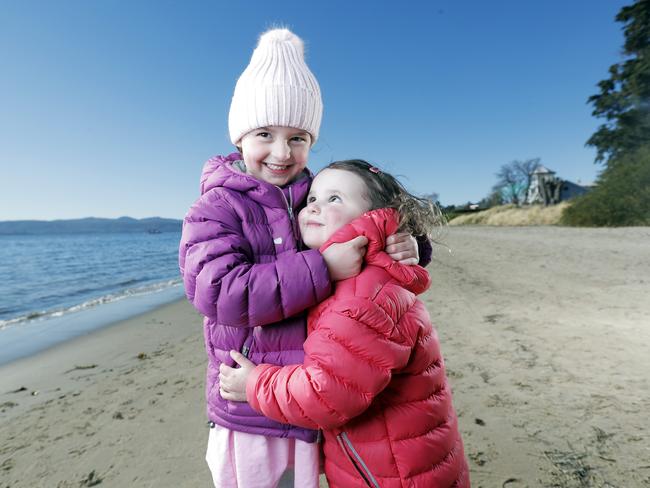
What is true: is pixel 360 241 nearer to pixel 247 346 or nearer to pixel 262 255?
pixel 262 255

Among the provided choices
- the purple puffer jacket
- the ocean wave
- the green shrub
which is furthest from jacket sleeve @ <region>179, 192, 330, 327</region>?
the green shrub

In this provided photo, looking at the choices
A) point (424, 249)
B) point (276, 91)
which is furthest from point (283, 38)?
point (424, 249)

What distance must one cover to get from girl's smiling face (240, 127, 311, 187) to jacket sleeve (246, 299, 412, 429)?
0.66 m

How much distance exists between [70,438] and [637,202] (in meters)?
22.7

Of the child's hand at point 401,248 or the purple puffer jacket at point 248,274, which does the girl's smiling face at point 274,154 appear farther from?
the child's hand at point 401,248

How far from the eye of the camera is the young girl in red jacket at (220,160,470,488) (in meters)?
1.22

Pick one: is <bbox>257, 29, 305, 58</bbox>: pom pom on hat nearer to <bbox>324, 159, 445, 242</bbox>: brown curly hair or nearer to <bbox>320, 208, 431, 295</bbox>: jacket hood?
<bbox>324, 159, 445, 242</bbox>: brown curly hair

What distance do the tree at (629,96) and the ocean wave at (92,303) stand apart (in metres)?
26.5

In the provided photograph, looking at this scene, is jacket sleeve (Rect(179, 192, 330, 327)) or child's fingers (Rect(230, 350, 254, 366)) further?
child's fingers (Rect(230, 350, 254, 366))

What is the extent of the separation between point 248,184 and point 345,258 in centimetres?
48

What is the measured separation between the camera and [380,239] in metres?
1.40

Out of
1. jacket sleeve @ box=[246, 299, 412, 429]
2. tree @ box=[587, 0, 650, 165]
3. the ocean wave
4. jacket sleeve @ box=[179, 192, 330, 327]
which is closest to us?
jacket sleeve @ box=[246, 299, 412, 429]

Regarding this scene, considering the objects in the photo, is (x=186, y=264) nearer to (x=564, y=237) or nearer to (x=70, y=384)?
(x=70, y=384)

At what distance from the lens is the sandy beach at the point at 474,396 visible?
2.86 meters
